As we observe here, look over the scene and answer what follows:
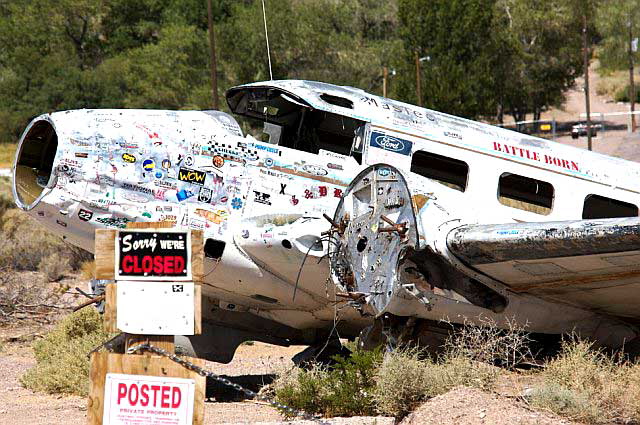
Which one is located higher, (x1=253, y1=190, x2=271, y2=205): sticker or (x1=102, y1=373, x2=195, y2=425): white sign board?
(x1=253, y1=190, x2=271, y2=205): sticker

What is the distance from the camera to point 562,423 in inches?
349

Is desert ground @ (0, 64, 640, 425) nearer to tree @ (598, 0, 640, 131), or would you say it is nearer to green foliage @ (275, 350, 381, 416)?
green foliage @ (275, 350, 381, 416)

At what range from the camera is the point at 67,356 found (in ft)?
43.8

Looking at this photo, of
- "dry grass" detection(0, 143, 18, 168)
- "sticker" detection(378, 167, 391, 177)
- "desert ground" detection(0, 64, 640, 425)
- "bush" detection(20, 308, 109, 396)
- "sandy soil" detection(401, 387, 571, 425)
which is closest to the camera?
"sandy soil" detection(401, 387, 571, 425)

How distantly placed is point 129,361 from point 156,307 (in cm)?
42

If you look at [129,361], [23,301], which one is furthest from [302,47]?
[129,361]

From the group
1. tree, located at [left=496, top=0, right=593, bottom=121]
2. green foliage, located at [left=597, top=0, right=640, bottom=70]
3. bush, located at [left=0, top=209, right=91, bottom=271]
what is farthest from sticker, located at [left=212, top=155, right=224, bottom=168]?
green foliage, located at [left=597, top=0, right=640, bottom=70]

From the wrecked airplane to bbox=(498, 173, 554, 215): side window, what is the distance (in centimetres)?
2

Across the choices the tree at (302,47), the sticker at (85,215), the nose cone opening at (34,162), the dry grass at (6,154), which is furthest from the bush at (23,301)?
the dry grass at (6,154)

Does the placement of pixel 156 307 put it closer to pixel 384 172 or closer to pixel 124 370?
pixel 124 370

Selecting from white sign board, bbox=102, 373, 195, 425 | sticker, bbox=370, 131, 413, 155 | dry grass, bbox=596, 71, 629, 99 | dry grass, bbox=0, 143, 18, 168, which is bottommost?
dry grass, bbox=0, 143, 18, 168

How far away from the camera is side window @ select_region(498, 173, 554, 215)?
12.1 metres

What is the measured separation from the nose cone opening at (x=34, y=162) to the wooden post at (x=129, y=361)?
4.26 metres

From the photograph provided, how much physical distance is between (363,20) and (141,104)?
19155 millimetres
